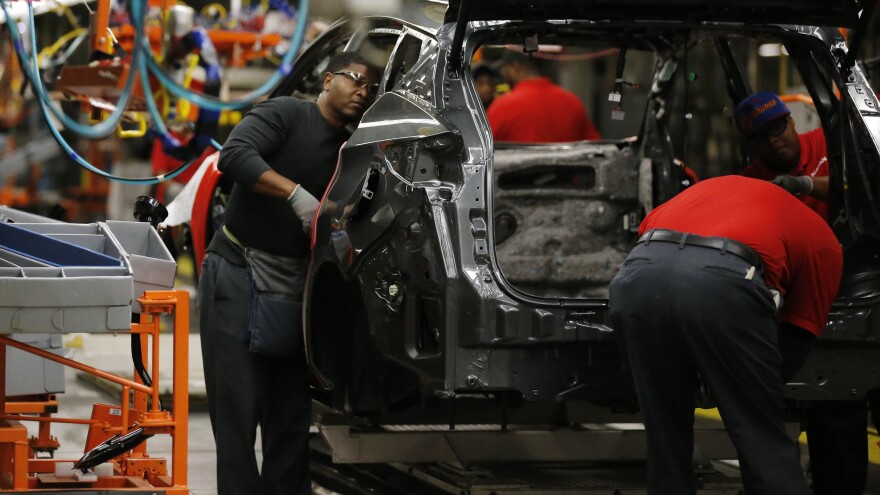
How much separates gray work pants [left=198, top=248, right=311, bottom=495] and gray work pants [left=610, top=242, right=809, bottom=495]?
67.1 inches

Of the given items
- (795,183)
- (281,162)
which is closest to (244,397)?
(281,162)

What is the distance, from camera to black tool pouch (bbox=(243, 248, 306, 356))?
5789 millimetres

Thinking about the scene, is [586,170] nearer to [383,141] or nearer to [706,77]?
[383,141]

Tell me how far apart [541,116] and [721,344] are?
207 inches

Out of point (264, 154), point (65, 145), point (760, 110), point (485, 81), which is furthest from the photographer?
point (485, 81)

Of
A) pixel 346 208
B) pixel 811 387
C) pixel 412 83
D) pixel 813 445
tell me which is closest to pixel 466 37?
pixel 412 83

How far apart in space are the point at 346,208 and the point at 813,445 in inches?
89.1

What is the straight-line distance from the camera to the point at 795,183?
5.90 meters

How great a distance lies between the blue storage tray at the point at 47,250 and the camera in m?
4.69

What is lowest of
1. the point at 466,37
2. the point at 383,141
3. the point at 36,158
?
the point at 36,158

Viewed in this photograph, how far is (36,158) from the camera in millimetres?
22031

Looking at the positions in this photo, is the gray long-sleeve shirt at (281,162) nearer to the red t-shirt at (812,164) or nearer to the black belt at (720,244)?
the black belt at (720,244)

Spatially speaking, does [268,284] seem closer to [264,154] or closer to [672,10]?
[264,154]

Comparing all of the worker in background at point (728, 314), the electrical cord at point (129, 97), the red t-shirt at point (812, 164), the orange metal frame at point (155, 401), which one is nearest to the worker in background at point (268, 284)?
the orange metal frame at point (155, 401)
